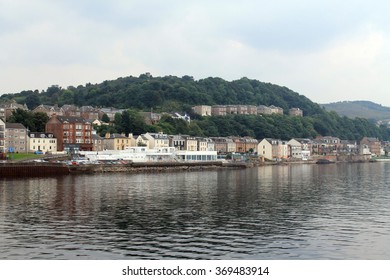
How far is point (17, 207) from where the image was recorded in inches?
1519

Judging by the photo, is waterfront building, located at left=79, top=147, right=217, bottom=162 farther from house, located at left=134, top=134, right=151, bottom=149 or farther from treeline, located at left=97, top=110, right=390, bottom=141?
treeline, located at left=97, top=110, right=390, bottom=141

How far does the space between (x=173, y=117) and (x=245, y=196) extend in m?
121

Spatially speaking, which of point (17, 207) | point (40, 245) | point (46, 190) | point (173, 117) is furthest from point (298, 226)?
point (173, 117)

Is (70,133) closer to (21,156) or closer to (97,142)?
(97,142)

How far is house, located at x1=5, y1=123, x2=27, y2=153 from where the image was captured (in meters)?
98.5

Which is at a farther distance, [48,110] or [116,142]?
[48,110]

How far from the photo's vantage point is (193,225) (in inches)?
1203

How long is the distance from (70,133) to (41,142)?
6.73m

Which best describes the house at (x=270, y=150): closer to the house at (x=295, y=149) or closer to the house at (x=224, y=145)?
the house at (x=224, y=145)

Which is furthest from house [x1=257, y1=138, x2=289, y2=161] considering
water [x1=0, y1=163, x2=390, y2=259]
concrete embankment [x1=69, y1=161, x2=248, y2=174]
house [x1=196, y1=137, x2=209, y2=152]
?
water [x1=0, y1=163, x2=390, y2=259]

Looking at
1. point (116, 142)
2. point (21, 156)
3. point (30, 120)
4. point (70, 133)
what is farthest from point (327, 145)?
point (21, 156)

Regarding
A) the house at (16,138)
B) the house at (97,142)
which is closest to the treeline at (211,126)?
the house at (97,142)

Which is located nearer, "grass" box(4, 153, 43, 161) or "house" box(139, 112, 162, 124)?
"grass" box(4, 153, 43, 161)

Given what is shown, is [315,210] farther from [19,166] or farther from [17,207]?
[19,166]
